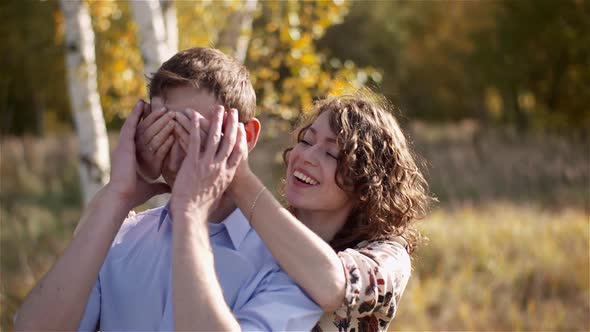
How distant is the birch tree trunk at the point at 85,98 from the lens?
5.49m

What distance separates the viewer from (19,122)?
2564 cm

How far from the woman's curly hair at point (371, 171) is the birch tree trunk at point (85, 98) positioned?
320 centimetres

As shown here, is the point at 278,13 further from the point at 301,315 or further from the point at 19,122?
the point at 19,122

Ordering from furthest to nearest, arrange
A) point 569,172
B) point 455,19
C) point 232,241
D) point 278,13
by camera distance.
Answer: point 455,19, point 569,172, point 278,13, point 232,241

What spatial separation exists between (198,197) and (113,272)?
0.44 metres

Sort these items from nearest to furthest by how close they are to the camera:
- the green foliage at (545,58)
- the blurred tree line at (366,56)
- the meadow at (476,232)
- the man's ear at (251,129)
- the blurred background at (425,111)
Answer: the man's ear at (251,129), the blurred background at (425,111), the meadow at (476,232), the blurred tree line at (366,56), the green foliage at (545,58)

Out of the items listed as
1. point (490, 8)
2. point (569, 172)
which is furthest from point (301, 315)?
point (490, 8)

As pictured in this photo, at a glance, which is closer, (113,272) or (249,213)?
(249,213)

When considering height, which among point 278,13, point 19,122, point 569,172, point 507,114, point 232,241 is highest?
point 232,241

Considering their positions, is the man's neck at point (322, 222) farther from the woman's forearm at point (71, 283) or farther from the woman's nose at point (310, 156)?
the woman's forearm at point (71, 283)

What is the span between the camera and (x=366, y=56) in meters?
25.0

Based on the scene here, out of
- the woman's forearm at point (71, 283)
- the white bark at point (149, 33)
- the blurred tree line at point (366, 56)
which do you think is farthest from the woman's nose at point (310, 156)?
the white bark at point (149, 33)

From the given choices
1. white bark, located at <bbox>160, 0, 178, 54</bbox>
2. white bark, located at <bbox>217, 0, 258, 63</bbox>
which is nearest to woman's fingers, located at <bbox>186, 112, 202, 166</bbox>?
white bark, located at <bbox>160, 0, 178, 54</bbox>

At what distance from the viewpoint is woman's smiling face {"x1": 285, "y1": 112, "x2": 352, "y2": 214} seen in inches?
95.0
